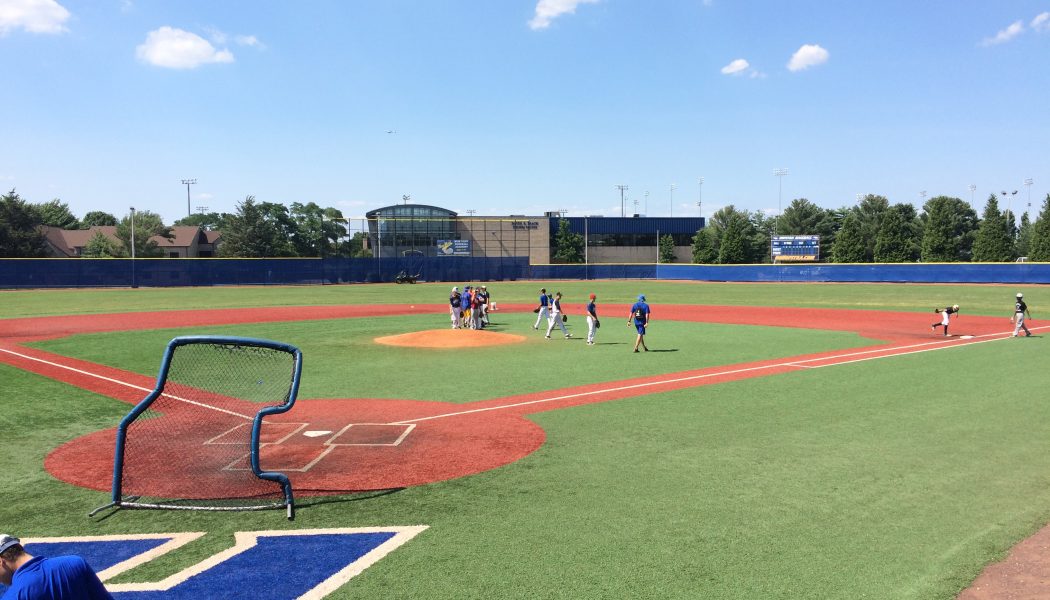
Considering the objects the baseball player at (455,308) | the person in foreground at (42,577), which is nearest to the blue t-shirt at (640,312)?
the baseball player at (455,308)

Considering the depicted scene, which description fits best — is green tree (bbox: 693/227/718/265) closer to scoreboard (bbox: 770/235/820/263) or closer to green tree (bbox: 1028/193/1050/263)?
scoreboard (bbox: 770/235/820/263)

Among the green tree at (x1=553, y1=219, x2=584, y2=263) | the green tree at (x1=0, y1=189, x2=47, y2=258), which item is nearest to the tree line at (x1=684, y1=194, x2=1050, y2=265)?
the green tree at (x1=553, y1=219, x2=584, y2=263)

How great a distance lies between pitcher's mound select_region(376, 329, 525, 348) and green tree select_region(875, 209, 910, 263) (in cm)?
8161

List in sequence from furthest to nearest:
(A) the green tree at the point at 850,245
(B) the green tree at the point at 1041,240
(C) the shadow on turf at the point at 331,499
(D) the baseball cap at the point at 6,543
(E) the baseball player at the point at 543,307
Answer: (A) the green tree at the point at 850,245
(B) the green tree at the point at 1041,240
(E) the baseball player at the point at 543,307
(C) the shadow on turf at the point at 331,499
(D) the baseball cap at the point at 6,543

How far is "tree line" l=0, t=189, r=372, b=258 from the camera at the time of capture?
85500 millimetres

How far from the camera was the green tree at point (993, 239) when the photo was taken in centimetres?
8294

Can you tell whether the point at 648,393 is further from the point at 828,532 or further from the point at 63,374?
the point at 63,374

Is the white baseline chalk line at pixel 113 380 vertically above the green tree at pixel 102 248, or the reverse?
the green tree at pixel 102 248

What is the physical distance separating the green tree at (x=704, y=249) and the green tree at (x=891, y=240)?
69.9 ft

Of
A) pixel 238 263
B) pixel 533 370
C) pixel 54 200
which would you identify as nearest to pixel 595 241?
pixel 238 263

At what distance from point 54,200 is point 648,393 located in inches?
5660

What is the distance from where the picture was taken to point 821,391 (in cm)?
1532

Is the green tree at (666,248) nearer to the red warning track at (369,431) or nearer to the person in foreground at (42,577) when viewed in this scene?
the red warning track at (369,431)

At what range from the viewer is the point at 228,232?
352 ft
